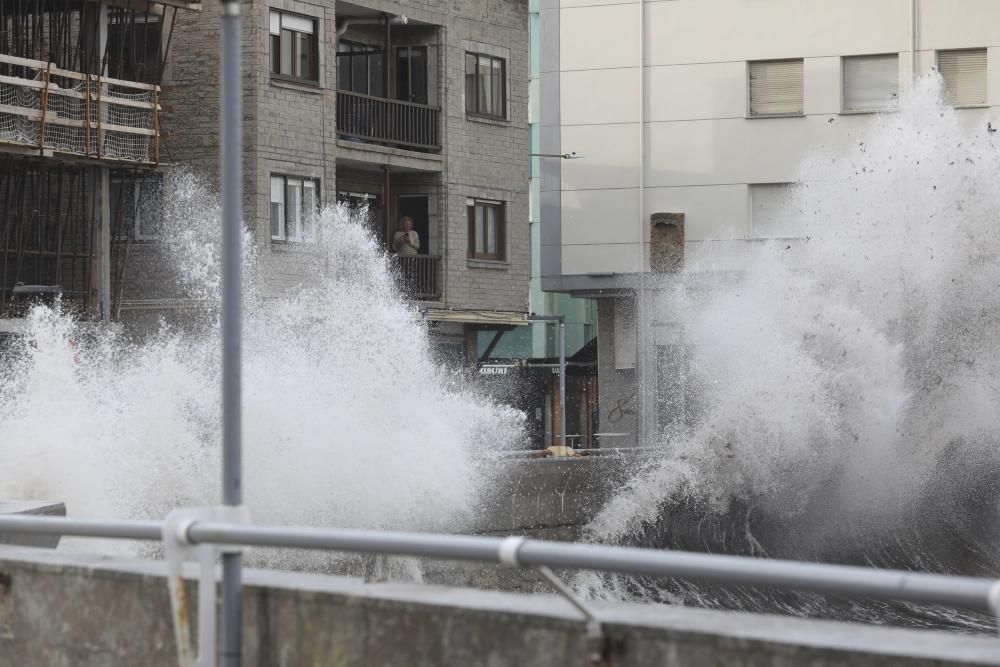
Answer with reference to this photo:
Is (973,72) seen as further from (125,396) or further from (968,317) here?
(125,396)

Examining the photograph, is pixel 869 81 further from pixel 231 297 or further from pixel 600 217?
pixel 231 297

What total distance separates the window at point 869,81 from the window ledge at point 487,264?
7543mm

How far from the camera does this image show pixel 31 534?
611 centimetres

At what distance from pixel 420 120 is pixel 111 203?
6753 millimetres

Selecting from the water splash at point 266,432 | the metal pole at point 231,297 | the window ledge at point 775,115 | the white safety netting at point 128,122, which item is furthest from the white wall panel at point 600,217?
the metal pole at point 231,297

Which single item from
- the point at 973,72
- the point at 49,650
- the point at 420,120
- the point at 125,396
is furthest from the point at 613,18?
the point at 49,650

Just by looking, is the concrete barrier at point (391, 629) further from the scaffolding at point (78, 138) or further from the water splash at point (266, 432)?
the scaffolding at point (78, 138)

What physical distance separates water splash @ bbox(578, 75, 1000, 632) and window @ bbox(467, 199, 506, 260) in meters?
10.6

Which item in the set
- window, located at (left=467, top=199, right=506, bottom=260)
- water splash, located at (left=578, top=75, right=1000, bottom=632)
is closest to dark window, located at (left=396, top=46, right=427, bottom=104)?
window, located at (left=467, top=199, right=506, bottom=260)

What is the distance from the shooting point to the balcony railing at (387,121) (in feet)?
104

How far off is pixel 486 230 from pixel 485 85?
9.75 feet

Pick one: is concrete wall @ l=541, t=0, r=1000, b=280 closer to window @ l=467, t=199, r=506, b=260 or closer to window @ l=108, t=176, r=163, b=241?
window @ l=467, t=199, r=506, b=260

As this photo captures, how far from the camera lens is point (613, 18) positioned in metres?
33.0

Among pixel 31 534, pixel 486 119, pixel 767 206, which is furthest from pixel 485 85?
pixel 31 534
